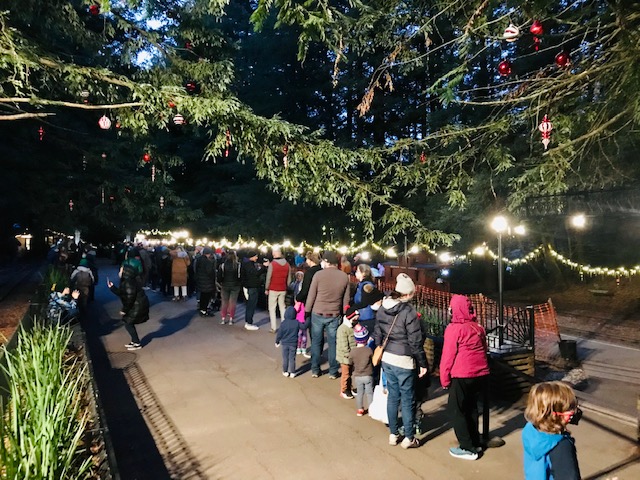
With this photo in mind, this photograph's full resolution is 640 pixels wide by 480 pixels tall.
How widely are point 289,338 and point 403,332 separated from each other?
8.77 feet

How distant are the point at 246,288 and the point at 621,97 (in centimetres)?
845

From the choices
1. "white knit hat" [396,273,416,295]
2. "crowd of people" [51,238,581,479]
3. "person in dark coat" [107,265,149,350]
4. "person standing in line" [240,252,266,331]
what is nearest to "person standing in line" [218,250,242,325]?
"person standing in line" [240,252,266,331]

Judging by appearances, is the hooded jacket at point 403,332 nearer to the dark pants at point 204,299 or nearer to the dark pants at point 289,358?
the dark pants at point 289,358

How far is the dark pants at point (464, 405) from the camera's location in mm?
4836

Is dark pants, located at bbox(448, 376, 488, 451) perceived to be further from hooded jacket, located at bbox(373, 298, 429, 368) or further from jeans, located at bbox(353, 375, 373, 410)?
jeans, located at bbox(353, 375, 373, 410)

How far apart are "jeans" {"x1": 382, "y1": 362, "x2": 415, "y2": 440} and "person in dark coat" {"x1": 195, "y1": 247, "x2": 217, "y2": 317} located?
8239 mm

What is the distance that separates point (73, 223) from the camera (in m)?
16.0

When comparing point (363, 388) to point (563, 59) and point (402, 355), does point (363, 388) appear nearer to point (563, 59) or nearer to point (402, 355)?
point (402, 355)

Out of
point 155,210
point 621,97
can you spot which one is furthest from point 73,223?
point 621,97

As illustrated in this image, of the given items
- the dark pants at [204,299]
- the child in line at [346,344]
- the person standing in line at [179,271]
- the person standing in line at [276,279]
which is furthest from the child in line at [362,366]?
the person standing in line at [179,271]

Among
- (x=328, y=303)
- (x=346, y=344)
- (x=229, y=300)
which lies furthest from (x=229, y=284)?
(x=346, y=344)

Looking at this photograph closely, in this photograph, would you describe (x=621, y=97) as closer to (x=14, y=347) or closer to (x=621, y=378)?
(x=621, y=378)

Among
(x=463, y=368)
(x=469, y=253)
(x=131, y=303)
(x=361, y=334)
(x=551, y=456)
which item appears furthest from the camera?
(x=469, y=253)

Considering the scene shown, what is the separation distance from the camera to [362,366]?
577cm
